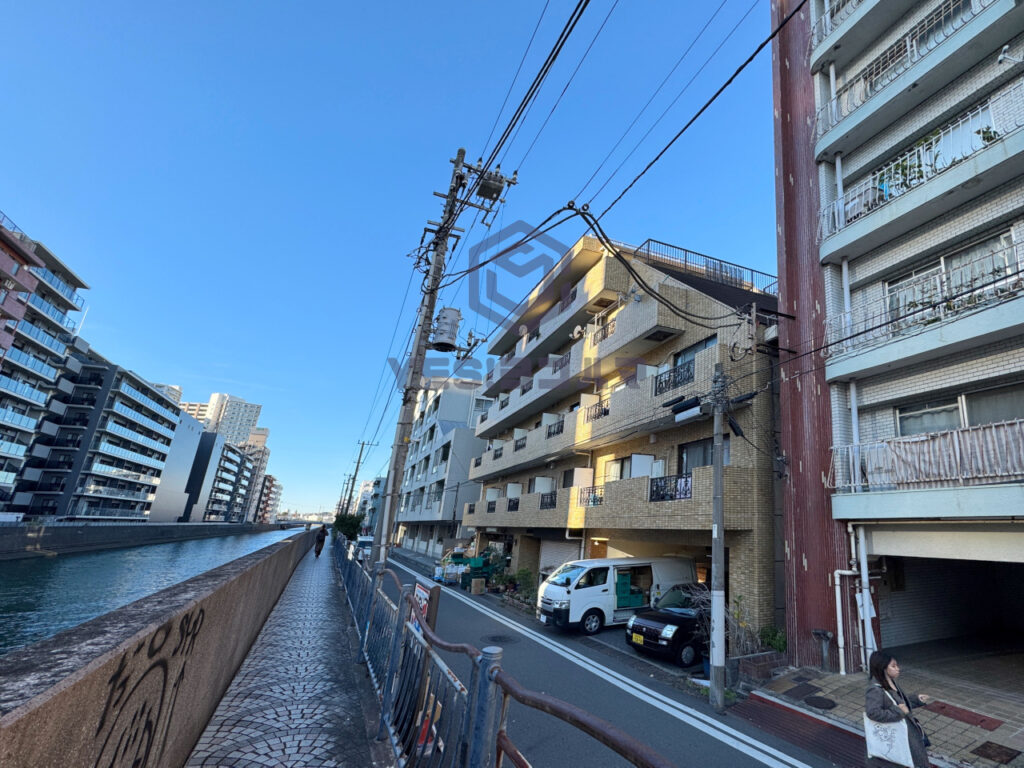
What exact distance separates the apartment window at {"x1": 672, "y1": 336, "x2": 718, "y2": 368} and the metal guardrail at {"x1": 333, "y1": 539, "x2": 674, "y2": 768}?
11.8 m

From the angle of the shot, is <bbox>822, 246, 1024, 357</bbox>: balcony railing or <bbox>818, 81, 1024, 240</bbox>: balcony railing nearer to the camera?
<bbox>822, 246, 1024, 357</bbox>: balcony railing

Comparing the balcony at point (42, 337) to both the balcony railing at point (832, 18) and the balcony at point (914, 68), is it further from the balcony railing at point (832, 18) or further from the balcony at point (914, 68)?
the balcony at point (914, 68)

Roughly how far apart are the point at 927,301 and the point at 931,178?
7.78ft

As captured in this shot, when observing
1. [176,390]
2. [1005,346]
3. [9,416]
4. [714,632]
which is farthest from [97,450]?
[176,390]

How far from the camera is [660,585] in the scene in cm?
1381

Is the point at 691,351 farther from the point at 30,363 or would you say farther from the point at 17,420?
the point at 30,363

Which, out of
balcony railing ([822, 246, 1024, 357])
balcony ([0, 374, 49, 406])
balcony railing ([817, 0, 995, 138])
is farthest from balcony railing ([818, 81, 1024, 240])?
balcony ([0, 374, 49, 406])

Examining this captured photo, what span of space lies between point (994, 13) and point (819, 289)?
5.46m

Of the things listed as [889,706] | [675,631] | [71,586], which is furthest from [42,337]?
[889,706]

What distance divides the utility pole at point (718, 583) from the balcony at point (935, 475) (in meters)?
2.70

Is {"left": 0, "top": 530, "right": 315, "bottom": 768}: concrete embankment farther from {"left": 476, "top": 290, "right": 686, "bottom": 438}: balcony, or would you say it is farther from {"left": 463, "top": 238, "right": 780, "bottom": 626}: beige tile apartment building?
{"left": 476, "top": 290, "right": 686, "bottom": 438}: balcony

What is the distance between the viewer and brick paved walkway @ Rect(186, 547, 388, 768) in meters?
4.27

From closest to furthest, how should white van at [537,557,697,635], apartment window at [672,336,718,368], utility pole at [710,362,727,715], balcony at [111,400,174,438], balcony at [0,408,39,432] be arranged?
utility pole at [710,362,727,715]
white van at [537,557,697,635]
apartment window at [672,336,718,368]
balcony at [0,408,39,432]
balcony at [111,400,174,438]

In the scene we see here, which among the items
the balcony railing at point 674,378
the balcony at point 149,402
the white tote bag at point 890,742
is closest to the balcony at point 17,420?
the balcony at point 149,402
